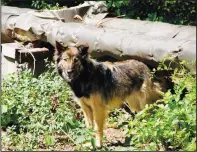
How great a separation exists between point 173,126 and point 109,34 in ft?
9.05

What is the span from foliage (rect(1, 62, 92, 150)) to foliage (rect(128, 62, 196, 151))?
0.77 meters

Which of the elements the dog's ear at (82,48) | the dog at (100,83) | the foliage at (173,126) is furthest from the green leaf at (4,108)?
the foliage at (173,126)

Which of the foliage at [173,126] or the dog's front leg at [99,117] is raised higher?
the foliage at [173,126]

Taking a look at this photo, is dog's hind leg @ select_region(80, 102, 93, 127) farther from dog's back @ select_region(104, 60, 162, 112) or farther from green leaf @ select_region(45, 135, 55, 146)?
green leaf @ select_region(45, 135, 55, 146)

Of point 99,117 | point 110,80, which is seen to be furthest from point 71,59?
point 99,117

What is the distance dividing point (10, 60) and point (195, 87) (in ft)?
14.2

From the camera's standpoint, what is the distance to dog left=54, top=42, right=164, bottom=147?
20.6ft

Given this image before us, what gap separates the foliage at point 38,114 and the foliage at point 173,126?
767mm

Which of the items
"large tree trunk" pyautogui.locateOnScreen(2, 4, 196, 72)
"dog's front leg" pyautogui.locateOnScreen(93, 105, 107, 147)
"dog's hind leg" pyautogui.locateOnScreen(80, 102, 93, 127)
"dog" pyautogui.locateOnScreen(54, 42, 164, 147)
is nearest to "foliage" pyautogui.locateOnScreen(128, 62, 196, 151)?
"large tree trunk" pyautogui.locateOnScreen(2, 4, 196, 72)

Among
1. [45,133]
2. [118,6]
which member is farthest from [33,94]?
[118,6]

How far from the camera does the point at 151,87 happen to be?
7.03 metres

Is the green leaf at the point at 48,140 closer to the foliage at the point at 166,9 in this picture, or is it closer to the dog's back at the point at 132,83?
the dog's back at the point at 132,83

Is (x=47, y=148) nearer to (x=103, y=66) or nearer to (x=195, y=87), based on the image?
(x=103, y=66)

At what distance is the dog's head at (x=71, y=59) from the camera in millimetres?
6227
